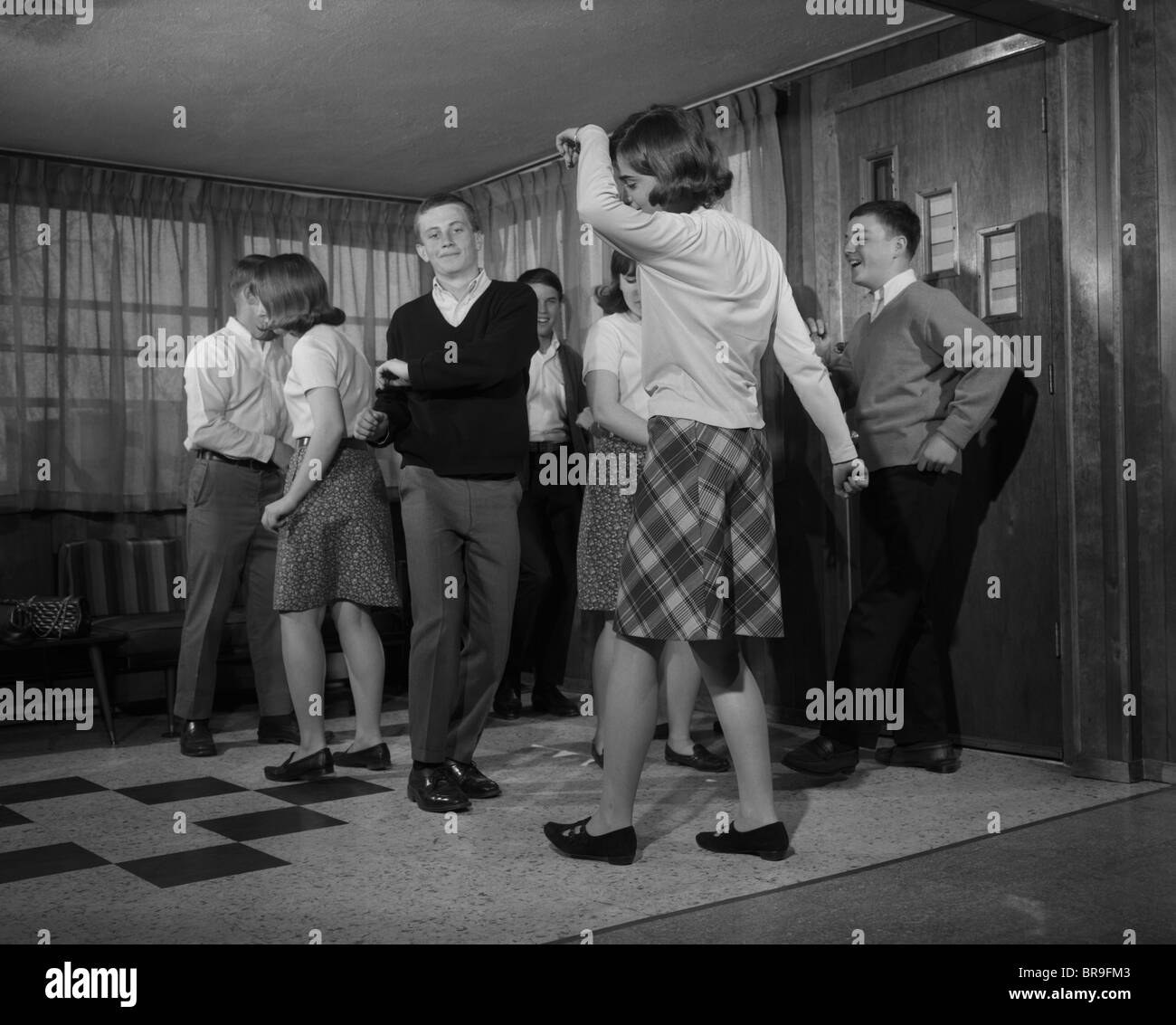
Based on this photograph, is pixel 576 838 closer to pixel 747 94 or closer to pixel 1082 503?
pixel 1082 503

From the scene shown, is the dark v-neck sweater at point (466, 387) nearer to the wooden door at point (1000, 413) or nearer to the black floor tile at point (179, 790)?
the black floor tile at point (179, 790)

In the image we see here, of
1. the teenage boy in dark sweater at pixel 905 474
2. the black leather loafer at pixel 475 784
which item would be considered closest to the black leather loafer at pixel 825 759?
the teenage boy in dark sweater at pixel 905 474

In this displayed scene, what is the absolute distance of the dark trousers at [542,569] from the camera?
472 cm

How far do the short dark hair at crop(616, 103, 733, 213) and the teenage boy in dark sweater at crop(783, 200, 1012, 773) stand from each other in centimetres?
116

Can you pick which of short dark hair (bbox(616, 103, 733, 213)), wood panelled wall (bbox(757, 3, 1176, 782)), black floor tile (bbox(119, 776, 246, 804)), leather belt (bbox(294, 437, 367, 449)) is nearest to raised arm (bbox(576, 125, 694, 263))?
short dark hair (bbox(616, 103, 733, 213))

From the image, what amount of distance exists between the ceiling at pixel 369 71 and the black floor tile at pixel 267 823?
2.41 meters

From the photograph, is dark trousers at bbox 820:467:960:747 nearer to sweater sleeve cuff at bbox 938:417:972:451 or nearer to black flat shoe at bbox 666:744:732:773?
sweater sleeve cuff at bbox 938:417:972:451

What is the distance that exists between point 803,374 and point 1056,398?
1431 mm

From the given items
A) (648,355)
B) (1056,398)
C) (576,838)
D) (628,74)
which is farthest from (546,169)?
(576,838)

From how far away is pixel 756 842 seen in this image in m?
2.53

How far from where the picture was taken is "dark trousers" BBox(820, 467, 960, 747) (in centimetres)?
338

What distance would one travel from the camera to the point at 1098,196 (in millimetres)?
3330

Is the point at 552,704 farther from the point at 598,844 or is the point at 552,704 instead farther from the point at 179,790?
the point at 598,844
